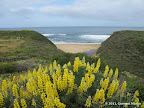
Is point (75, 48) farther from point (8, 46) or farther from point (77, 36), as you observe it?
point (77, 36)

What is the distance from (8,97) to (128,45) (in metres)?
25.0

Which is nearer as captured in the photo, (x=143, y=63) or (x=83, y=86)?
(x=83, y=86)

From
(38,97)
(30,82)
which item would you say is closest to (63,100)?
(38,97)

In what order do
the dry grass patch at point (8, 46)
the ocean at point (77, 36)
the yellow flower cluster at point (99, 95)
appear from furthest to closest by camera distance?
1. the ocean at point (77, 36)
2. the dry grass patch at point (8, 46)
3. the yellow flower cluster at point (99, 95)

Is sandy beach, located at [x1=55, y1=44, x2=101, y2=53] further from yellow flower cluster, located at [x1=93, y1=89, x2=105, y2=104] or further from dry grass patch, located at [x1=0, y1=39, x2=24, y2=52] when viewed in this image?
Result: yellow flower cluster, located at [x1=93, y1=89, x2=105, y2=104]

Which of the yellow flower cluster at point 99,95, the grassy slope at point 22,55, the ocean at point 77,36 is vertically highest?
the ocean at point 77,36

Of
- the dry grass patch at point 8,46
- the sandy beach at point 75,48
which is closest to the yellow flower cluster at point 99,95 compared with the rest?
the dry grass patch at point 8,46

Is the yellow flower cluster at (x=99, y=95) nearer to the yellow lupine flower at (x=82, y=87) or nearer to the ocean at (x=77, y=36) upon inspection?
the yellow lupine flower at (x=82, y=87)

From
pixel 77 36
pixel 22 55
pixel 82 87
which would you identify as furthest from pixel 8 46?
pixel 77 36

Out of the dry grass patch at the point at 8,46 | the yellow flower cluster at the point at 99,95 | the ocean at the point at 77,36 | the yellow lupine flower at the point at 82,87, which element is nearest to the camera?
the yellow flower cluster at the point at 99,95

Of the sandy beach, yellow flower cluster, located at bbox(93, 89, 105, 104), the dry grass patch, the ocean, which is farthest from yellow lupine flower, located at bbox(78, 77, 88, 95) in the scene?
the ocean

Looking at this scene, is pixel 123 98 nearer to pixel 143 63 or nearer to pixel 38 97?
pixel 38 97

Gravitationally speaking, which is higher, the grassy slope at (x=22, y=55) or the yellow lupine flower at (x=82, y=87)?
the yellow lupine flower at (x=82, y=87)

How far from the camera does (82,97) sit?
230cm
